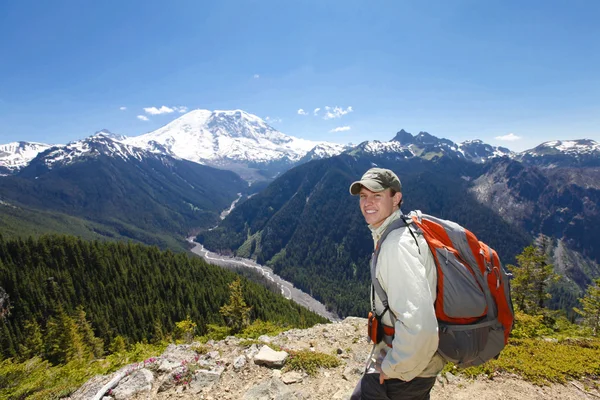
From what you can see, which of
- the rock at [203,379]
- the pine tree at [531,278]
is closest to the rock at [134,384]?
the rock at [203,379]

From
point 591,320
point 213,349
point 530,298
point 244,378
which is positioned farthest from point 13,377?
point 591,320

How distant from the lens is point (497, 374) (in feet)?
32.5

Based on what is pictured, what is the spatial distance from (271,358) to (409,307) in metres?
8.11

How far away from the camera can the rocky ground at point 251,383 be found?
8.46m

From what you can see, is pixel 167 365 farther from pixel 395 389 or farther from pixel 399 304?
pixel 399 304

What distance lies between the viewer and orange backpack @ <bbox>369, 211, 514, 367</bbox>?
364cm

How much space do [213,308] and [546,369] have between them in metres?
86.9

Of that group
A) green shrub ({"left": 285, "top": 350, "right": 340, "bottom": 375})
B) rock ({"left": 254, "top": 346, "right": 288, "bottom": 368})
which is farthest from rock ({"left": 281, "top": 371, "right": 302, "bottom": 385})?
rock ({"left": 254, "top": 346, "right": 288, "bottom": 368})

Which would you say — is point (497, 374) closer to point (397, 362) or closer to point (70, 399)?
point (397, 362)

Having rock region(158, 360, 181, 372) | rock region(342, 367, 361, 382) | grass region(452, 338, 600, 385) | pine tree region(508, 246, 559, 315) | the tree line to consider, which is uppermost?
rock region(158, 360, 181, 372)

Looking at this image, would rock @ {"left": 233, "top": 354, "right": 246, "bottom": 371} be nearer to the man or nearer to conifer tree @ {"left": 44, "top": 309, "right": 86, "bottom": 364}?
the man

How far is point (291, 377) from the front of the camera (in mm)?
9234

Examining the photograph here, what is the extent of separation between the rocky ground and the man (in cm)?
494

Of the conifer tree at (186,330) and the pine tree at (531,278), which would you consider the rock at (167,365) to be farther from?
the pine tree at (531,278)
